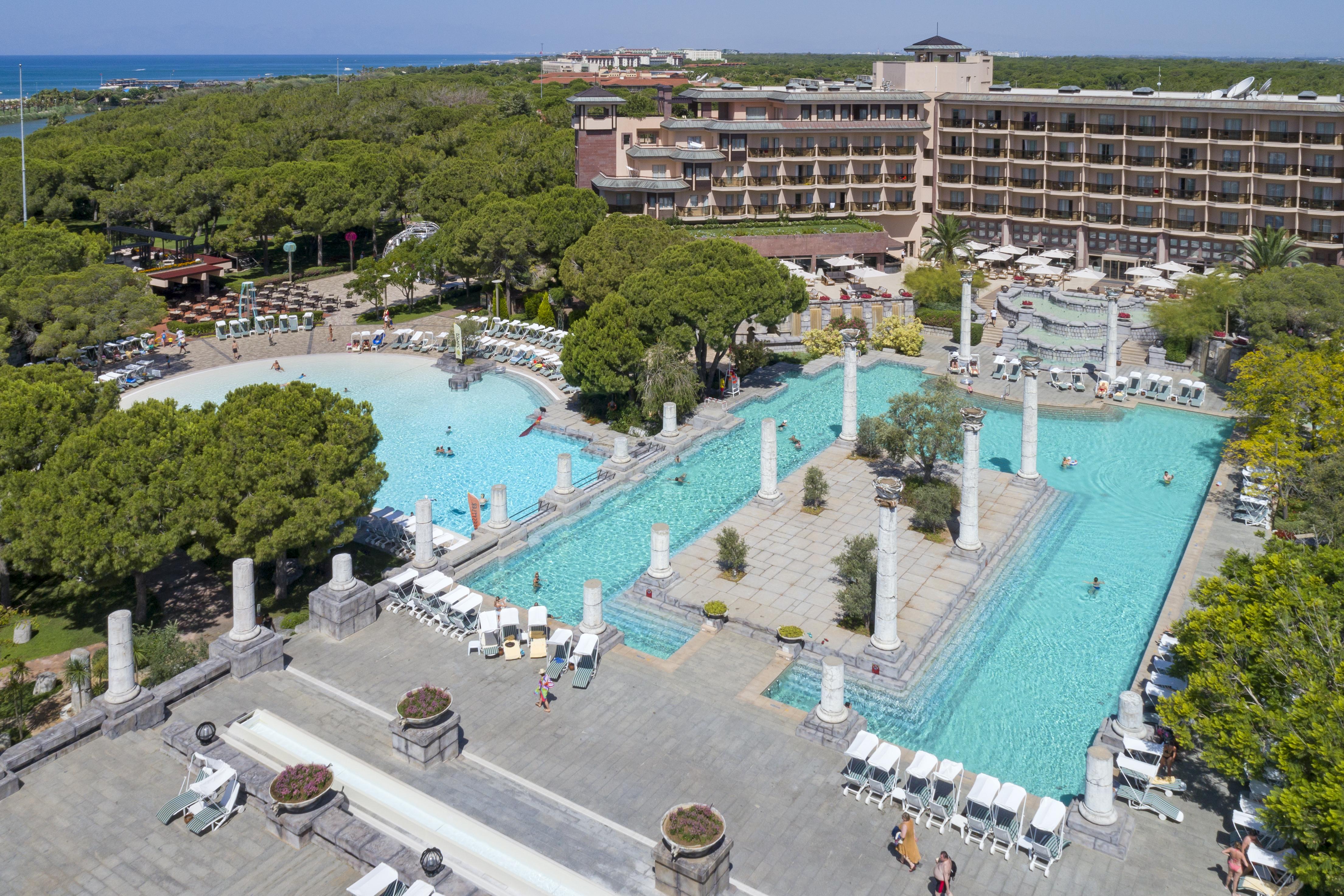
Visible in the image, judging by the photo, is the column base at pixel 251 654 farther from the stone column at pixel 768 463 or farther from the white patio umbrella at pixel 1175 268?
the white patio umbrella at pixel 1175 268

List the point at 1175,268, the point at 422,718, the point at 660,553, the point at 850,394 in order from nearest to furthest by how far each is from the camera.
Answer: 1. the point at 422,718
2. the point at 660,553
3. the point at 850,394
4. the point at 1175,268

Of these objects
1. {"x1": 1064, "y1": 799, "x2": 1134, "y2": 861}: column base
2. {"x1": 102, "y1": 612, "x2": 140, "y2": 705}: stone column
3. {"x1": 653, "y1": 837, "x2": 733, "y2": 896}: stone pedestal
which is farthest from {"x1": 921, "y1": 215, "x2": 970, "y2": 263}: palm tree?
{"x1": 102, "y1": 612, "x2": 140, "y2": 705}: stone column

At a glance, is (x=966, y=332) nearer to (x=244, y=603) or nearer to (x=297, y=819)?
(x=244, y=603)

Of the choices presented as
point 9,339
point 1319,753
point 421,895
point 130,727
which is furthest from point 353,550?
point 1319,753

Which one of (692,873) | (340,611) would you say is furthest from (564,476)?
(692,873)

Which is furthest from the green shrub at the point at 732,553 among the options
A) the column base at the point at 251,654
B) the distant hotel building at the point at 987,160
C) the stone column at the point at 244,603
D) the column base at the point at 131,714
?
the distant hotel building at the point at 987,160
